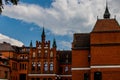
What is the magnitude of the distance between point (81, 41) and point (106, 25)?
5.99 meters

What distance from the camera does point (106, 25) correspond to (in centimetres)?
5356

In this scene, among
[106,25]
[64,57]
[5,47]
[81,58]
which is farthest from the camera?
[64,57]

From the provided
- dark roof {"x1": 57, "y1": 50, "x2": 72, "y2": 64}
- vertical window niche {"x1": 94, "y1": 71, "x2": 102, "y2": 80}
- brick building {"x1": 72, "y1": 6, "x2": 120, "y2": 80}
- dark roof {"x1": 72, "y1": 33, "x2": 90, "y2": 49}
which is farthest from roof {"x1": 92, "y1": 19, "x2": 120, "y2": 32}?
dark roof {"x1": 57, "y1": 50, "x2": 72, "y2": 64}

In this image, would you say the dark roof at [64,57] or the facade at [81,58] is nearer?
the facade at [81,58]

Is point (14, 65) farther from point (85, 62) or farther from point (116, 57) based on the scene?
point (116, 57)

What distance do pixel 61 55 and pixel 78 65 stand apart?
32.1 metres

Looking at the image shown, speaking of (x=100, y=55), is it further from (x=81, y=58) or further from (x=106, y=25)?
(x=106, y=25)

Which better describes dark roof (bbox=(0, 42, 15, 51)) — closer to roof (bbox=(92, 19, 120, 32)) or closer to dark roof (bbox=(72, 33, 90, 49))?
dark roof (bbox=(72, 33, 90, 49))

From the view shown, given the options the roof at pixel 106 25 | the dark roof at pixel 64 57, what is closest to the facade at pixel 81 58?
the roof at pixel 106 25

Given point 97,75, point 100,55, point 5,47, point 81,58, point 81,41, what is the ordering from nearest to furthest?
1. point 97,75
2. point 100,55
3. point 81,58
4. point 81,41
5. point 5,47

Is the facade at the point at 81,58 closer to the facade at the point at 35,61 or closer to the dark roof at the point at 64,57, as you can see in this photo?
the facade at the point at 35,61

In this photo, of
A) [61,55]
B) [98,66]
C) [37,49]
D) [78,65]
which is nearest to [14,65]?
[37,49]

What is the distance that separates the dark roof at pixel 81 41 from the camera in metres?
55.3

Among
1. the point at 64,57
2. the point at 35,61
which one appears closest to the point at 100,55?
the point at 35,61
